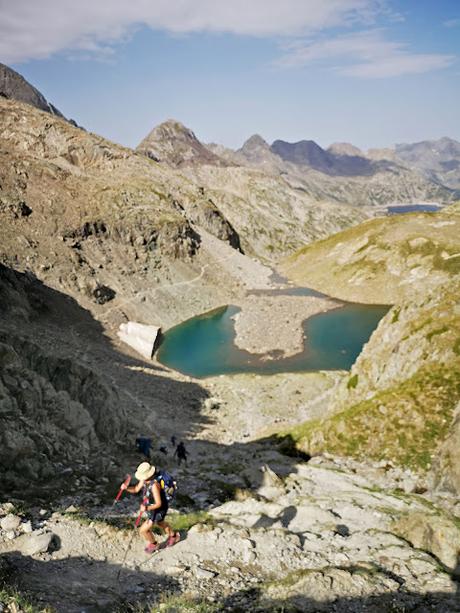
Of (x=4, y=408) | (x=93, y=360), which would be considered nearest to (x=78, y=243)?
(x=93, y=360)

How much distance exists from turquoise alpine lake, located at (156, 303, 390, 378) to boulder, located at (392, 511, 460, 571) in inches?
2263

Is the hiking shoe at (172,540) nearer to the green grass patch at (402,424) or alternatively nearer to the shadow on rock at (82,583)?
the shadow on rock at (82,583)

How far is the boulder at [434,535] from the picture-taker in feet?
48.6

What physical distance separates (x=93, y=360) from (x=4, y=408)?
4617cm

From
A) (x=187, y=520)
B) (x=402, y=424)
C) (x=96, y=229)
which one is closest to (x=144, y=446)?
(x=187, y=520)

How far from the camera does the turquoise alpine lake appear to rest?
255ft

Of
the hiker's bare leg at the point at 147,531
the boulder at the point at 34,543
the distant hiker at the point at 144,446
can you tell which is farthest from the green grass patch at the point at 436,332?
the boulder at the point at 34,543

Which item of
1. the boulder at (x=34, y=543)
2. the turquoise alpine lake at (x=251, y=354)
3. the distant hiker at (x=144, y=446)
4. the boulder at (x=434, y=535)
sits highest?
the boulder at (x=34, y=543)

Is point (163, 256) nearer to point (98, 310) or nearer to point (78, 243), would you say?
point (78, 243)

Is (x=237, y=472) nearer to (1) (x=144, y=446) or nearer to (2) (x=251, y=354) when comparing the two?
(1) (x=144, y=446)

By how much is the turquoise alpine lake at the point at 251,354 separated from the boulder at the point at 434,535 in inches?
2263

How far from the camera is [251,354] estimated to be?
274 ft

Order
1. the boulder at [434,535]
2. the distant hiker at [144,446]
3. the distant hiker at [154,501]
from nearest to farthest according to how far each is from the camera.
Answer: the distant hiker at [154,501] < the boulder at [434,535] < the distant hiker at [144,446]

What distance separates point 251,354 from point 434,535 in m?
68.0
